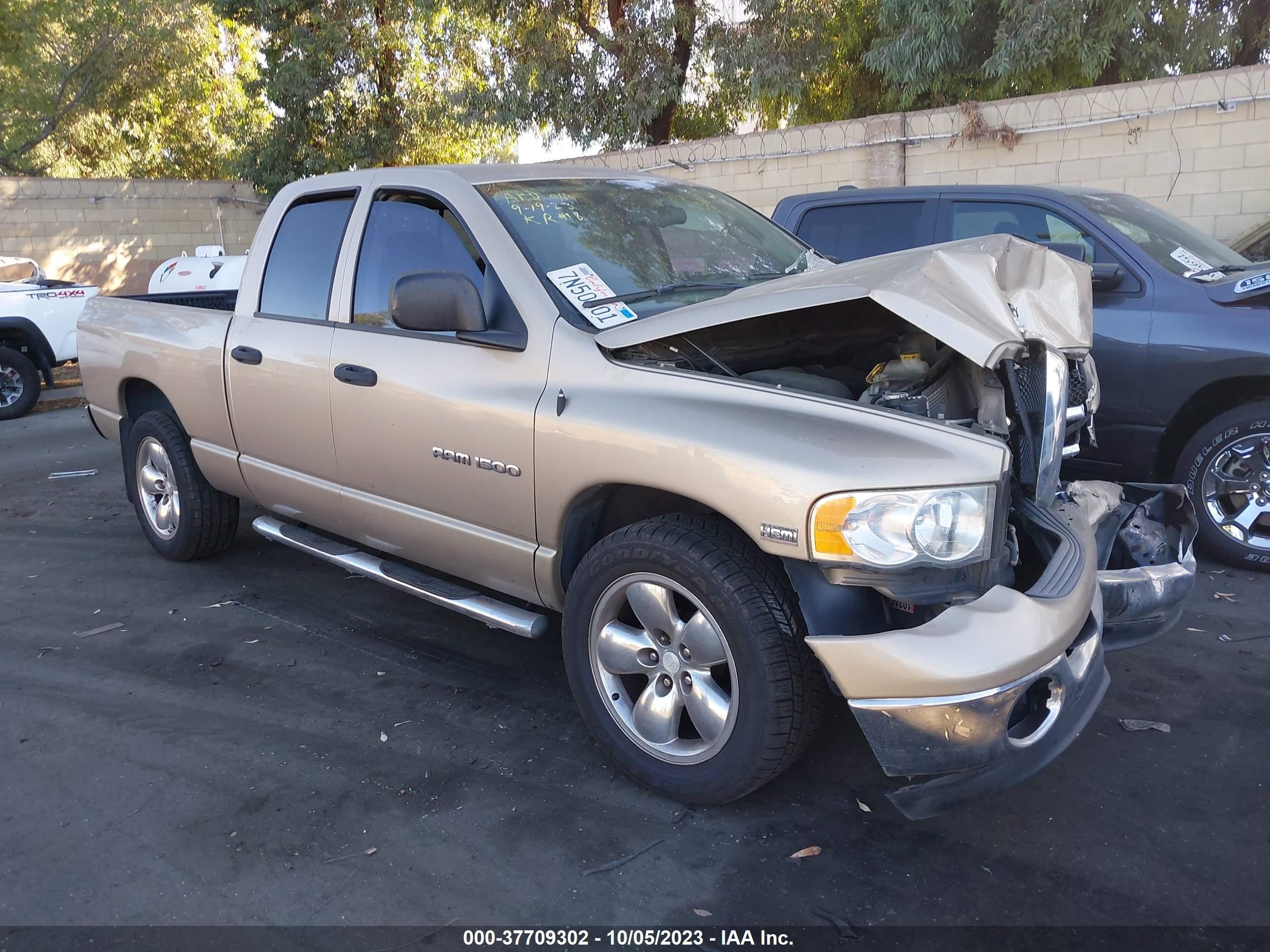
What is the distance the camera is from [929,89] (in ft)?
39.7

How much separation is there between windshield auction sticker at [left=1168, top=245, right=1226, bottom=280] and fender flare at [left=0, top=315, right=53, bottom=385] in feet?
36.1

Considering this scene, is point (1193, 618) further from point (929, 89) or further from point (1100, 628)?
point (929, 89)

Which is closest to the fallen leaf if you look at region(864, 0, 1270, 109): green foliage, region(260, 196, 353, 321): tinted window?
region(260, 196, 353, 321): tinted window

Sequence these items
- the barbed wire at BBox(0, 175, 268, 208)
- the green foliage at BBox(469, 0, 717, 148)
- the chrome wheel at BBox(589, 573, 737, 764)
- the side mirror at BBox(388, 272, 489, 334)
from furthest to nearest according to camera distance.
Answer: the barbed wire at BBox(0, 175, 268, 208), the green foliage at BBox(469, 0, 717, 148), the side mirror at BBox(388, 272, 489, 334), the chrome wheel at BBox(589, 573, 737, 764)

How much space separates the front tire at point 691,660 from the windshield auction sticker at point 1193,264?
12.1 feet

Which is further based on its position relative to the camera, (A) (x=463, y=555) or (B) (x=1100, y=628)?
(A) (x=463, y=555)

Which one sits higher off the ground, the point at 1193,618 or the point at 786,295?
the point at 786,295

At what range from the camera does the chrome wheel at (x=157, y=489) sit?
5.36 meters

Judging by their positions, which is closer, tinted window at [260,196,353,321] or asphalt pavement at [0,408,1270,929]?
asphalt pavement at [0,408,1270,929]

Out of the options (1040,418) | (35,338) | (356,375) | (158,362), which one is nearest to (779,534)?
(1040,418)

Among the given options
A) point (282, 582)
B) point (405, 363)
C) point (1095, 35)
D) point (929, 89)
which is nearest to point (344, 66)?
point (929, 89)

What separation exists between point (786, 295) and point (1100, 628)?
4.37 ft

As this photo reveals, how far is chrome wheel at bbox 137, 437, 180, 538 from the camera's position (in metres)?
5.36

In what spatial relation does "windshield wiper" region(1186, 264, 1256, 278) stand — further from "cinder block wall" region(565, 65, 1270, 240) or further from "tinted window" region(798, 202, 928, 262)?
"cinder block wall" region(565, 65, 1270, 240)
